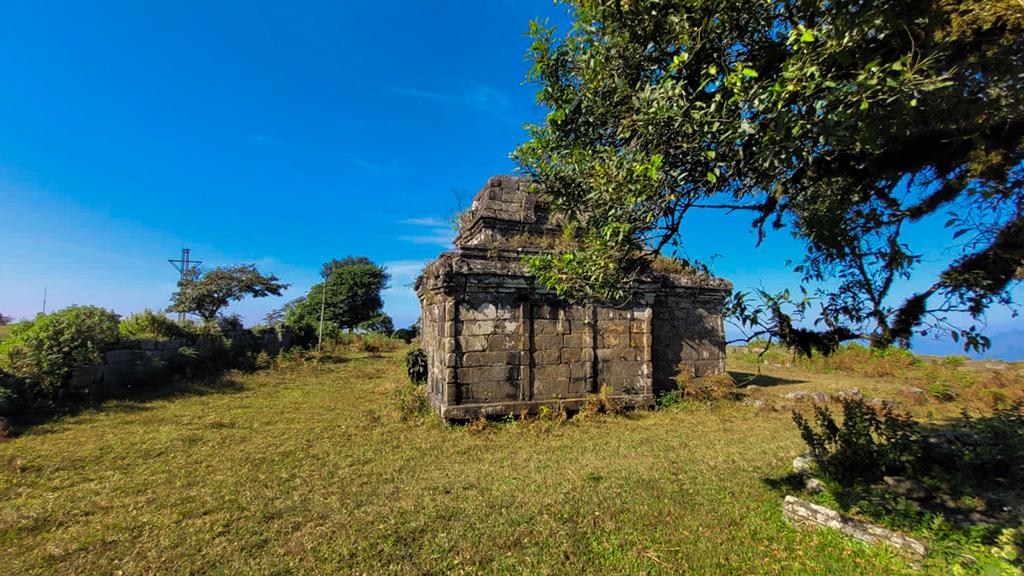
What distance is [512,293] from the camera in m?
A: 8.20

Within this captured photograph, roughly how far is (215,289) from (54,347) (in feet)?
66.6

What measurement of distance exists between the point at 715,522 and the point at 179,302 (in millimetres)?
33189

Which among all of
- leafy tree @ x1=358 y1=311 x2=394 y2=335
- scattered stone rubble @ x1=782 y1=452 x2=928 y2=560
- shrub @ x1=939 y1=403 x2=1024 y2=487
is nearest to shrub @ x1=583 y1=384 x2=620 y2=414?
scattered stone rubble @ x1=782 y1=452 x2=928 y2=560

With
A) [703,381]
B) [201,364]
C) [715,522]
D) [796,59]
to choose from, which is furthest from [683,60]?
[201,364]

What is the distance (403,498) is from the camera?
15.3ft

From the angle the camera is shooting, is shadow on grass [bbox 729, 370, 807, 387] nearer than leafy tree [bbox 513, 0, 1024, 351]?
No

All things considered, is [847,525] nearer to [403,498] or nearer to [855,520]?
[855,520]

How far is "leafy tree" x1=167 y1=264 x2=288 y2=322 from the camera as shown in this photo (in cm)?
2686

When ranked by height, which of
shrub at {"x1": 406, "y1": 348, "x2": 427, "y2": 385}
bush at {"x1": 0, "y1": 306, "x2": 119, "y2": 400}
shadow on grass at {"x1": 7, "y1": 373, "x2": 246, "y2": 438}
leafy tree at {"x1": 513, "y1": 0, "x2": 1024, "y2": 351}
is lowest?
shadow on grass at {"x1": 7, "y1": 373, "x2": 246, "y2": 438}

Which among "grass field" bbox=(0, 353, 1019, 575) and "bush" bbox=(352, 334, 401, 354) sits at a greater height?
"bush" bbox=(352, 334, 401, 354)

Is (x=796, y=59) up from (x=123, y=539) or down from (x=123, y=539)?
up

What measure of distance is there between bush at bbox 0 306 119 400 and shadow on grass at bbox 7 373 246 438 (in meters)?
0.63

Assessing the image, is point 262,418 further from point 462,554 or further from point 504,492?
point 462,554

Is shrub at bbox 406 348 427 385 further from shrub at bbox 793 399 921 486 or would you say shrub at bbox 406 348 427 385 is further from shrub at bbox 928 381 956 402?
shrub at bbox 928 381 956 402
